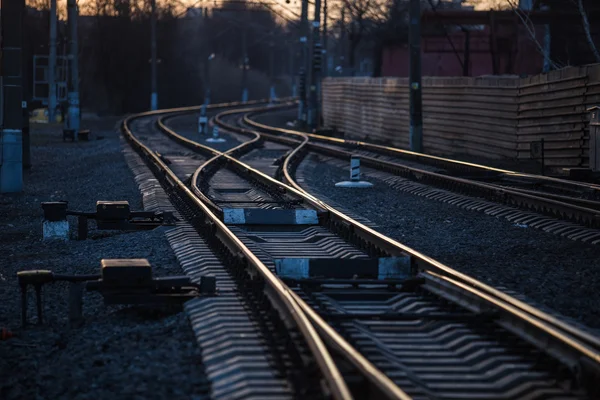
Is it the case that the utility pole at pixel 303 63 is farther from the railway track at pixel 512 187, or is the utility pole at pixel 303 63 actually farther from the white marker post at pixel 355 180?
the white marker post at pixel 355 180

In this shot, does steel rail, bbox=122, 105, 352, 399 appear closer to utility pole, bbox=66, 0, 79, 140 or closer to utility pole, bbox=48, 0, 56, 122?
utility pole, bbox=66, 0, 79, 140

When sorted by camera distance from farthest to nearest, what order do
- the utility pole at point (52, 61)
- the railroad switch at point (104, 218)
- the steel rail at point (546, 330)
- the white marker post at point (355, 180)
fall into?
the utility pole at point (52, 61) < the white marker post at point (355, 180) < the railroad switch at point (104, 218) < the steel rail at point (546, 330)

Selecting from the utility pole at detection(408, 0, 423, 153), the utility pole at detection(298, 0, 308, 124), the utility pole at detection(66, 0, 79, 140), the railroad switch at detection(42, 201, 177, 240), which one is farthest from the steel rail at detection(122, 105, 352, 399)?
the utility pole at detection(298, 0, 308, 124)

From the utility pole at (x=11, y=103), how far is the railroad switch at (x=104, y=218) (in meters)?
5.51

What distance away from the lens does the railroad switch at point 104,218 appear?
1291 cm

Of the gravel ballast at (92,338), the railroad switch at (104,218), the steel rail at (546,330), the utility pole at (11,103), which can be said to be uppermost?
the utility pole at (11,103)

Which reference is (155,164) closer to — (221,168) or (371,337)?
(221,168)

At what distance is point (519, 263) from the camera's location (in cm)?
1083

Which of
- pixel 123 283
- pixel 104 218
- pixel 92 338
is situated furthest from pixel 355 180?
pixel 92 338

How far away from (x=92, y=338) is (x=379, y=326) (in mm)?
2015

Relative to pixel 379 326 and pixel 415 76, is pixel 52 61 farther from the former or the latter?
pixel 379 326

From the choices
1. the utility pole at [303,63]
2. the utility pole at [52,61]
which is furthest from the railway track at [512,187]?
the utility pole at [303,63]

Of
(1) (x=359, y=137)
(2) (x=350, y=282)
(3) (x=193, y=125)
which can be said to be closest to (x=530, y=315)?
(2) (x=350, y=282)

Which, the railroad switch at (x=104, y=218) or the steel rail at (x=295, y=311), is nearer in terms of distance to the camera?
the steel rail at (x=295, y=311)
